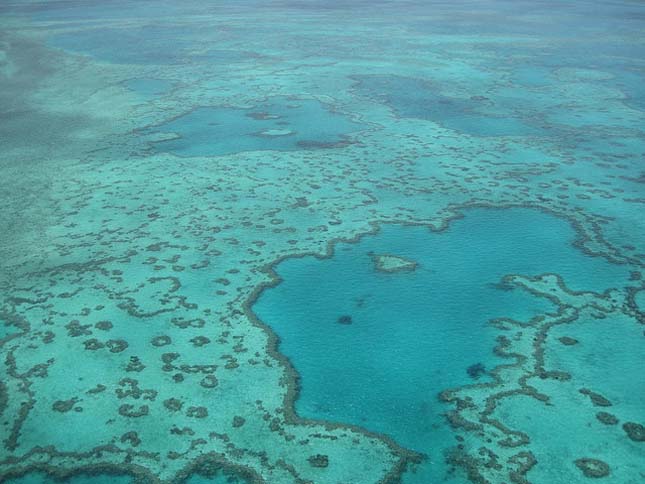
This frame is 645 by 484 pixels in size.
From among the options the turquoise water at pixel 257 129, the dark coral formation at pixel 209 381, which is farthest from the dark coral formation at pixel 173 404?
the turquoise water at pixel 257 129

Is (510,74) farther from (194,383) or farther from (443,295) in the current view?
(194,383)

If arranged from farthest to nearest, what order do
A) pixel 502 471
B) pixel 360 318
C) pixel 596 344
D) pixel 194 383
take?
pixel 360 318 → pixel 596 344 → pixel 194 383 → pixel 502 471

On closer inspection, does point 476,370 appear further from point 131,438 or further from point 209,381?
point 131,438

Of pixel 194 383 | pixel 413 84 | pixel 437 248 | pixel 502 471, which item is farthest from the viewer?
pixel 413 84

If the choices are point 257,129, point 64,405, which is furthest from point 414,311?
point 257,129

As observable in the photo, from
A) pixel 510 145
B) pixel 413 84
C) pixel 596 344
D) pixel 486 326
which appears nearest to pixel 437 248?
pixel 486 326
